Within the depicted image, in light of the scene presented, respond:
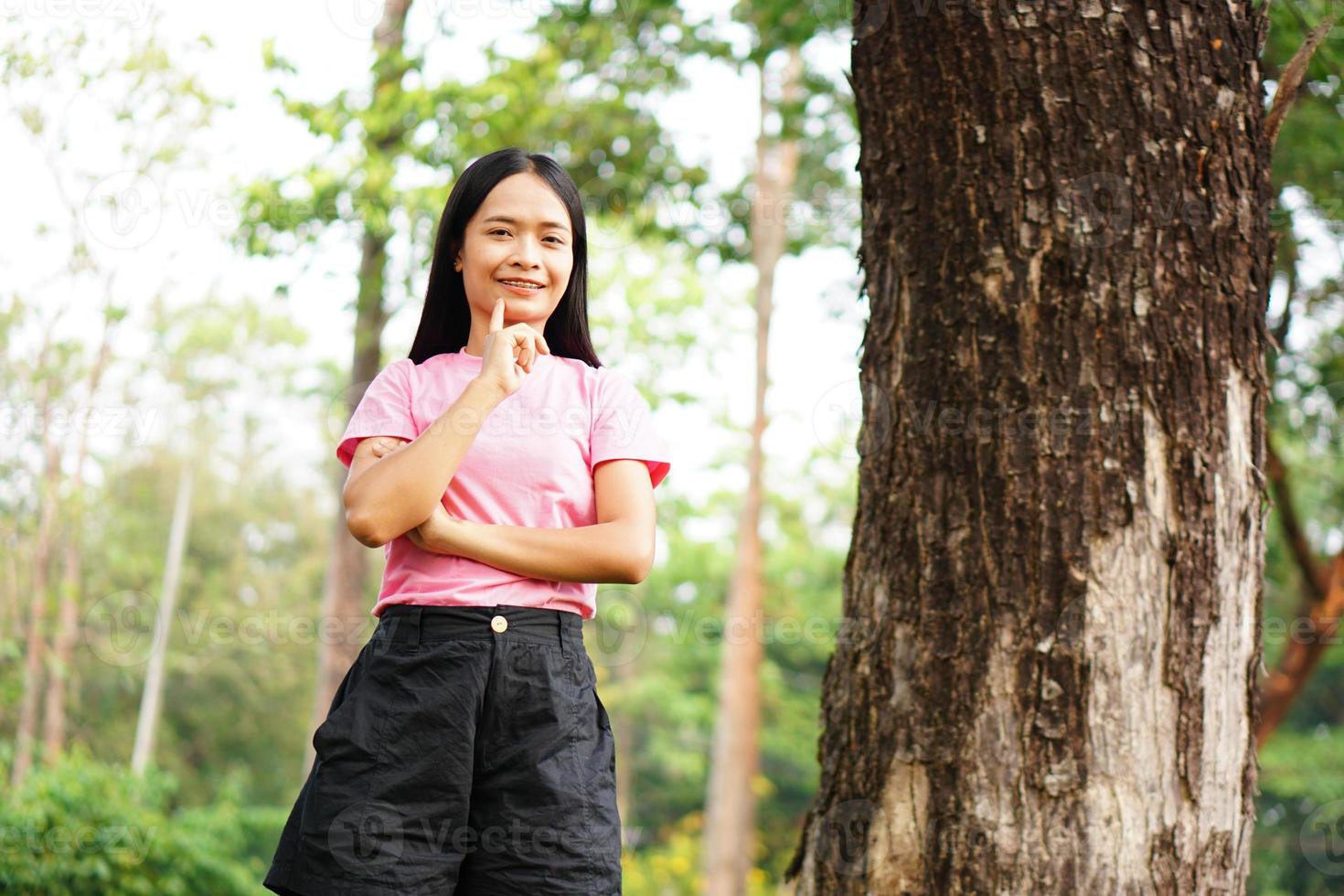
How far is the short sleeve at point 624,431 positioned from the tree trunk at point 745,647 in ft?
35.9

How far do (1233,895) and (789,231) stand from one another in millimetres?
11392

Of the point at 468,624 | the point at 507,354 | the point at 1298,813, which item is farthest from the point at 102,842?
the point at 1298,813

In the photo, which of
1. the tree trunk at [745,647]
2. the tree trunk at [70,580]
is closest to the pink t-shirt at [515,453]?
the tree trunk at [70,580]

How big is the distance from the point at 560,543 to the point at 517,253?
0.47m

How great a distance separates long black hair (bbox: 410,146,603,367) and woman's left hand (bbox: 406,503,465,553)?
38 centimetres

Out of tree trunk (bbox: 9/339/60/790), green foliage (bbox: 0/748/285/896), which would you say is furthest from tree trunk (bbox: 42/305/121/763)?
green foliage (bbox: 0/748/285/896)

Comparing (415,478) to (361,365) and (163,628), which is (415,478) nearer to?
(361,365)

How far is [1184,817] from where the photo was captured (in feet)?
6.19

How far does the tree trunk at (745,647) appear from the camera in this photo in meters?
12.9

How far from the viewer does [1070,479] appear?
195cm

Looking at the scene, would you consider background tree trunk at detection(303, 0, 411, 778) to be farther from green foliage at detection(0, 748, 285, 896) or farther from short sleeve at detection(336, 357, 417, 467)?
short sleeve at detection(336, 357, 417, 467)

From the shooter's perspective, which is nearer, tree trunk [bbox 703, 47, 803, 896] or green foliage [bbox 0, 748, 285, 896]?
green foliage [bbox 0, 748, 285, 896]

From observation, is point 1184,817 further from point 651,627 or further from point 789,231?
point 651,627

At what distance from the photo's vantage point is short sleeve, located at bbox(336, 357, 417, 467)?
1832 millimetres
